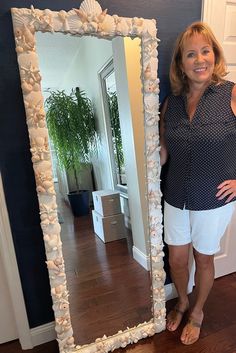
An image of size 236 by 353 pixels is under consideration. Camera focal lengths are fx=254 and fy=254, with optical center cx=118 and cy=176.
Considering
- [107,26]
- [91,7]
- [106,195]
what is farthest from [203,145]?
[91,7]

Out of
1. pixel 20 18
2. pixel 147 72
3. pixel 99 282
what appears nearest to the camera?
pixel 20 18

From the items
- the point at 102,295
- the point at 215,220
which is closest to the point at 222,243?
the point at 215,220

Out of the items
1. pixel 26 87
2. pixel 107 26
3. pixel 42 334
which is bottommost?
pixel 42 334

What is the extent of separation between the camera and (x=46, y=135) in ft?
3.63

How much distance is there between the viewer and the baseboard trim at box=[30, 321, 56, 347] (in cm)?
144

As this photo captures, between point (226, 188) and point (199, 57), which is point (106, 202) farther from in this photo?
point (199, 57)

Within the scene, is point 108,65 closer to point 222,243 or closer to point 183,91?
point 183,91

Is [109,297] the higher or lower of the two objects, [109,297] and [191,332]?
the higher

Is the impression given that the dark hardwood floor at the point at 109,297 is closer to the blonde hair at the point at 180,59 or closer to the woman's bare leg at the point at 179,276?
the woman's bare leg at the point at 179,276

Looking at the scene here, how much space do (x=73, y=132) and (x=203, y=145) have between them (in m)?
0.63

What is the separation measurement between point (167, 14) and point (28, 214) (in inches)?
49.8

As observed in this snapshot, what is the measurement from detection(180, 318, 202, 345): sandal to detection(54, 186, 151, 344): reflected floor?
0.69 ft

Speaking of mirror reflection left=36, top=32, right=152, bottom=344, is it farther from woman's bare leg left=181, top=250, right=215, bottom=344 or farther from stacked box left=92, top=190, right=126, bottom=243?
woman's bare leg left=181, top=250, right=215, bottom=344

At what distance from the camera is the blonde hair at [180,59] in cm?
118
